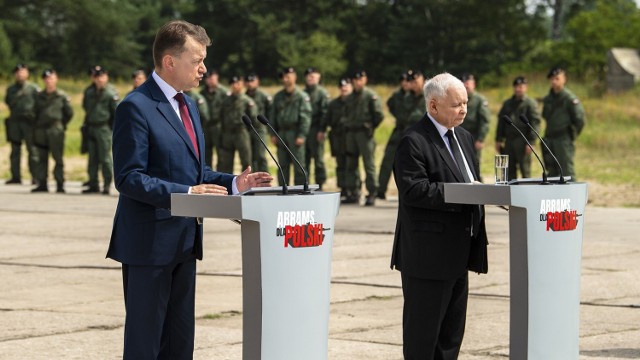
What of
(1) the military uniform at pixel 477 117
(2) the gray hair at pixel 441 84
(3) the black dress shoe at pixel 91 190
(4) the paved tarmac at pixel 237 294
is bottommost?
(4) the paved tarmac at pixel 237 294

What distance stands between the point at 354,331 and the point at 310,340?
347cm

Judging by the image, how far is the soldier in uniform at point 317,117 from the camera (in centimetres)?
2130

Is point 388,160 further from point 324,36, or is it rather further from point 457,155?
point 324,36

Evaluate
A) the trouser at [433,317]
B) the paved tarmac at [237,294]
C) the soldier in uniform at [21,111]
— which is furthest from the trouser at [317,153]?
the trouser at [433,317]

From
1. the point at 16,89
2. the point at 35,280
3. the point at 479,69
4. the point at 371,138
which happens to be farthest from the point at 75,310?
the point at 479,69

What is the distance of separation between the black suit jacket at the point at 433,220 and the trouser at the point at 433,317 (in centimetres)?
7

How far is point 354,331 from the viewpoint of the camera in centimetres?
901

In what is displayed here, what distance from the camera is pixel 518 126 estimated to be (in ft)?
64.7

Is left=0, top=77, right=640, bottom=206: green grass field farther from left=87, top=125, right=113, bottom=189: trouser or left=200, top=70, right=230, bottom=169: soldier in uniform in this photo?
left=87, top=125, right=113, bottom=189: trouser

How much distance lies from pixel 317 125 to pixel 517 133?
3620 millimetres

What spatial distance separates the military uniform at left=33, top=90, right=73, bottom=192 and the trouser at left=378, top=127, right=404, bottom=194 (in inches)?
214

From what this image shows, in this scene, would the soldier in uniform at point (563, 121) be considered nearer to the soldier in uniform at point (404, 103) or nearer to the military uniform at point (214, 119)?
the soldier in uniform at point (404, 103)

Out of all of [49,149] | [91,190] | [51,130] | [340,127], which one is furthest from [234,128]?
[49,149]

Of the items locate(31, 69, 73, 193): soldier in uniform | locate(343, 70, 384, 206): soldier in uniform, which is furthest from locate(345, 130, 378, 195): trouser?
locate(31, 69, 73, 193): soldier in uniform
